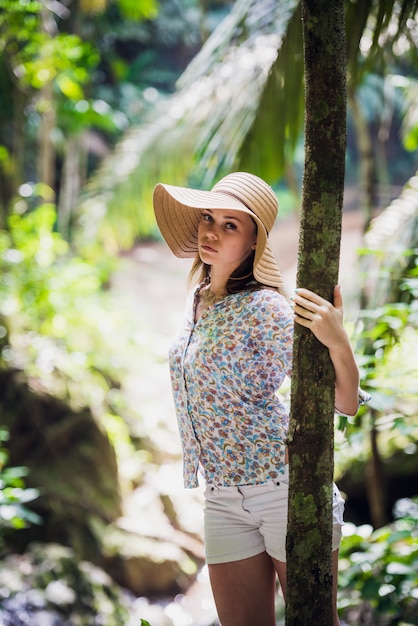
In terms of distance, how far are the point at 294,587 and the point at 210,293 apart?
32.6 inches

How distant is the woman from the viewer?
1800 millimetres

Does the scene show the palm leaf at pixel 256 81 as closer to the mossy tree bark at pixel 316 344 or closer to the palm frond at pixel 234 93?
the palm frond at pixel 234 93

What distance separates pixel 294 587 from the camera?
1598 mm

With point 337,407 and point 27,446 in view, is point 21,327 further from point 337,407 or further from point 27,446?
point 337,407

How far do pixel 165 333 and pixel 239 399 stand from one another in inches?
398

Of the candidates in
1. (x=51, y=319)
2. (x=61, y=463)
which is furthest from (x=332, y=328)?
(x=51, y=319)

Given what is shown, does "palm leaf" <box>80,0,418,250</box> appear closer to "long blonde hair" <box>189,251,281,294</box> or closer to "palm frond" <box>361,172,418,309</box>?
"palm frond" <box>361,172,418,309</box>

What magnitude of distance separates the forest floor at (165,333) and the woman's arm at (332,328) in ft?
5.62

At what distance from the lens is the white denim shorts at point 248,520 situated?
1.81m

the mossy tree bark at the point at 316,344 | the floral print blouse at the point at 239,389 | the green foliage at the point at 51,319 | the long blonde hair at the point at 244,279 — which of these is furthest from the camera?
the green foliage at the point at 51,319

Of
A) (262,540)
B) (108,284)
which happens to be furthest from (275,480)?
(108,284)

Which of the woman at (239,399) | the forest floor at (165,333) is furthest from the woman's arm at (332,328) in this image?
the forest floor at (165,333)

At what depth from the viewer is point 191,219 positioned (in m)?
2.03

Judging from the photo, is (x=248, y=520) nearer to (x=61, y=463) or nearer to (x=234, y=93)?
(x=234, y=93)
